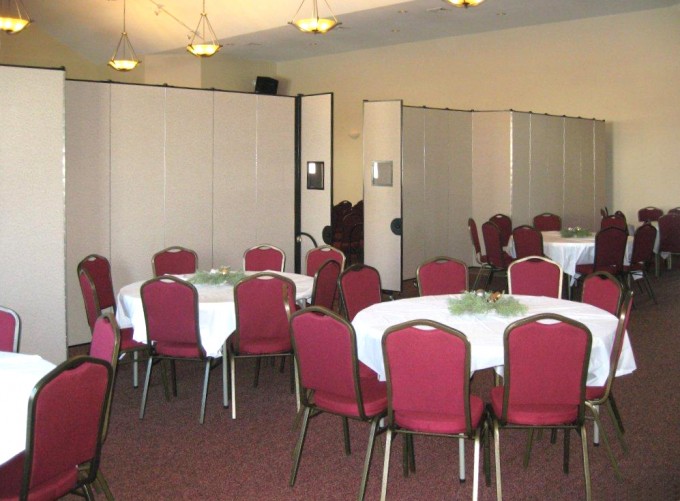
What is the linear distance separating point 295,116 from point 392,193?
1812mm

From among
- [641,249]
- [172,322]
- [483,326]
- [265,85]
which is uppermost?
[265,85]

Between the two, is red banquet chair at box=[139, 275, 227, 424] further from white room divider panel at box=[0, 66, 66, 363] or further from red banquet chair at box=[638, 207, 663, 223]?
red banquet chair at box=[638, 207, 663, 223]

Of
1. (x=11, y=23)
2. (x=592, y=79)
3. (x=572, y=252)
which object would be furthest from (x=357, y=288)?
(x=592, y=79)

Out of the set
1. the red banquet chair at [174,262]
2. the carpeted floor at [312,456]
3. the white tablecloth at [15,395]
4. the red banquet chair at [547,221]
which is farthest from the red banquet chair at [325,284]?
the red banquet chair at [547,221]

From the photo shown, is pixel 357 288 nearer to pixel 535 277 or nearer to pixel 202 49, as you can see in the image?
pixel 535 277

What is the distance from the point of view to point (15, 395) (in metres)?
3.06

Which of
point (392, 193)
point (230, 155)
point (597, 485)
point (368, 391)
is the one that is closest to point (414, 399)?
point (368, 391)

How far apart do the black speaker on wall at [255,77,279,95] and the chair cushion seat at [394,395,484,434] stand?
49.7 feet

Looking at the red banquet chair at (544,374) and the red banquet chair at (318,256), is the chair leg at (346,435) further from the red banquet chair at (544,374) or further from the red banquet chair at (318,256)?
the red banquet chair at (318,256)

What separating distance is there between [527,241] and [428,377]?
595cm

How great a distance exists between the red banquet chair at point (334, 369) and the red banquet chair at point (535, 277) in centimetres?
227

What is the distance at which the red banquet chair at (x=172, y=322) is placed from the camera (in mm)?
4996

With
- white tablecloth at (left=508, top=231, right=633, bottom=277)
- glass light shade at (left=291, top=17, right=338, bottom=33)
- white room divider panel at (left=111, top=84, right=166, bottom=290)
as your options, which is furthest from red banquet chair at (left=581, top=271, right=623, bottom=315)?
glass light shade at (left=291, top=17, right=338, bottom=33)

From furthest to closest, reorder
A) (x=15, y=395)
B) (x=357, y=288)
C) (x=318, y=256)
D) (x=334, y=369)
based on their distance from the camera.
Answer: (x=318, y=256) → (x=357, y=288) → (x=334, y=369) → (x=15, y=395)
